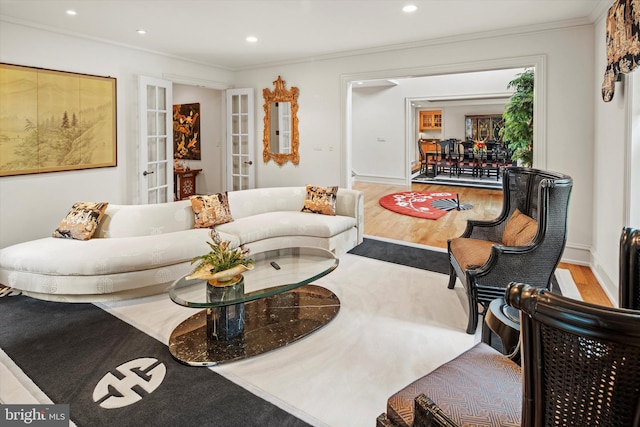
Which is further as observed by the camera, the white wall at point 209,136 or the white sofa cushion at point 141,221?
the white wall at point 209,136

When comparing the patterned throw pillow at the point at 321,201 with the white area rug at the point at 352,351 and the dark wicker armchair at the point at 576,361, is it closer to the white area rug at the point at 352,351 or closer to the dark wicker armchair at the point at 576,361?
the white area rug at the point at 352,351

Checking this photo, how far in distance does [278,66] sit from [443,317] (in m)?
5.05

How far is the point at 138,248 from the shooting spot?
11.3ft

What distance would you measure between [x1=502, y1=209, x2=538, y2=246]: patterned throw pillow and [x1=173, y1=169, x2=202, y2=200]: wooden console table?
20.3 feet

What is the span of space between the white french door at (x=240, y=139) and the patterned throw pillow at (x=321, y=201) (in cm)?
219

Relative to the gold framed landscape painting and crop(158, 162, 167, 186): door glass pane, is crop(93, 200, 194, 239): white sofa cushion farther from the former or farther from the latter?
crop(158, 162, 167, 186): door glass pane

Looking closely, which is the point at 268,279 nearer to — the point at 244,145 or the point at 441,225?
the point at 441,225

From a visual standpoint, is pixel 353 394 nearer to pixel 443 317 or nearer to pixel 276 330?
pixel 276 330

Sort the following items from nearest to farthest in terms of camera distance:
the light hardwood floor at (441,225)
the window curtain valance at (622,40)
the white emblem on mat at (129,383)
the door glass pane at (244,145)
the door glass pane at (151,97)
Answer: the white emblem on mat at (129,383) → the window curtain valance at (622,40) → the light hardwood floor at (441,225) → the door glass pane at (151,97) → the door glass pane at (244,145)

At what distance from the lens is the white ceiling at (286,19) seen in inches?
149

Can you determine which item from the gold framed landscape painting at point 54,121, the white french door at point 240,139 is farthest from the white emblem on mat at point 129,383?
the white french door at point 240,139

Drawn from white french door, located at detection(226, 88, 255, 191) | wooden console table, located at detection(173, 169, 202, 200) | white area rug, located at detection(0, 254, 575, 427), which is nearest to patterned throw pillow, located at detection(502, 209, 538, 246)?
white area rug, located at detection(0, 254, 575, 427)

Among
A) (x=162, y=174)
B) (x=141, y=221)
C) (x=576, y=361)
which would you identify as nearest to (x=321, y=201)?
(x=141, y=221)

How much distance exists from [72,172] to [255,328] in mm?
3533
